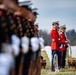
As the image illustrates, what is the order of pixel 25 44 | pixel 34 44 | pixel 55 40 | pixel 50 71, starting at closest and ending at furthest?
pixel 25 44 → pixel 34 44 → pixel 55 40 → pixel 50 71

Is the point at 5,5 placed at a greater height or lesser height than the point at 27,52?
greater

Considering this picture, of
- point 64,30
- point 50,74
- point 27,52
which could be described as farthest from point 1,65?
point 64,30

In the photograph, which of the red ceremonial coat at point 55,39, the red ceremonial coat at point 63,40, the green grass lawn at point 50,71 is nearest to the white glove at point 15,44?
the green grass lawn at point 50,71

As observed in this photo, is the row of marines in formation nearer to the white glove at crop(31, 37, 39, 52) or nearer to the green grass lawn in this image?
the white glove at crop(31, 37, 39, 52)

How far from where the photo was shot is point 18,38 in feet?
4.02

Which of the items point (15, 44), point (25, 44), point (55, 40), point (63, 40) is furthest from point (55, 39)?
point (15, 44)

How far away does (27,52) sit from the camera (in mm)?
1312

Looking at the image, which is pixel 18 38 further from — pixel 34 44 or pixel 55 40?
pixel 55 40

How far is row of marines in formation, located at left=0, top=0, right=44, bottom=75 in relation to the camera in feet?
3.67

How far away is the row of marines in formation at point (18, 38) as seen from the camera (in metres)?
1.12

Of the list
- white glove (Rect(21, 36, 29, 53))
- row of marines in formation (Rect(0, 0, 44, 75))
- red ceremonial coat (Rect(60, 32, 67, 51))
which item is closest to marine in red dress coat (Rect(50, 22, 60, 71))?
red ceremonial coat (Rect(60, 32, 67, 51))

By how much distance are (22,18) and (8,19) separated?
Result: 6.5 inches

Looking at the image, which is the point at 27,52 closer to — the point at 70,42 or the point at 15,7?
the point at 15,7

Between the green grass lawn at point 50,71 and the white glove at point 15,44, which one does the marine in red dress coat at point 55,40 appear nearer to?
the green grass lawn at point 50,71
